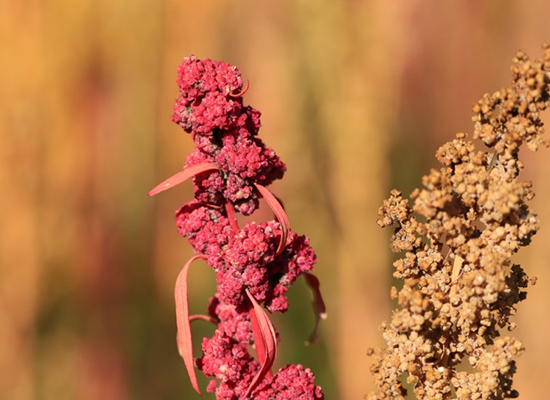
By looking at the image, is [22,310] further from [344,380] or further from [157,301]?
[344,380]

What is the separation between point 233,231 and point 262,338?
0.50 feet

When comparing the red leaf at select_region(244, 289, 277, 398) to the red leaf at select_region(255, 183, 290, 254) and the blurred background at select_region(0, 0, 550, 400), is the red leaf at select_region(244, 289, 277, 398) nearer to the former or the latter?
the red leaf at select_region(255, 183, 290, 254)

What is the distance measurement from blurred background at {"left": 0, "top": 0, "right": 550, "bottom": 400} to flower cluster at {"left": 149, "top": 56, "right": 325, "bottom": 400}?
1064 millimetres

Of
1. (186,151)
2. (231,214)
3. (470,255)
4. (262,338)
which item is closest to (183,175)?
(231,214)

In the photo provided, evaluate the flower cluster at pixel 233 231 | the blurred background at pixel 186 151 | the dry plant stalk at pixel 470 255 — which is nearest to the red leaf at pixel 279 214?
the flower cluster at pixel 233 231

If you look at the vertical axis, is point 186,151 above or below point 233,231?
above

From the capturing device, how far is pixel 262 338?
0.98m

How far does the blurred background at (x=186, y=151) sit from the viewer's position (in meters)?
2.00

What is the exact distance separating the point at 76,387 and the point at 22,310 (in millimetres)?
273

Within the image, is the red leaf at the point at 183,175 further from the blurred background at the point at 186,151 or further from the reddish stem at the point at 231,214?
the blurred background at the point at 186,151

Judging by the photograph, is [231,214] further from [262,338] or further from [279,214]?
[262,338]

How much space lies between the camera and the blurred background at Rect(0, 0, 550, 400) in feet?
6.57

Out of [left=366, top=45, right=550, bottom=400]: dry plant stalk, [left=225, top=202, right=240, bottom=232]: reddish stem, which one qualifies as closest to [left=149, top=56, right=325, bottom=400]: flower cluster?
[left=225, top=202, right=240, bottom=232]: reddish stem

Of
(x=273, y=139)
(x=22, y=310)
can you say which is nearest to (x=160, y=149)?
(x=273, y=139)
